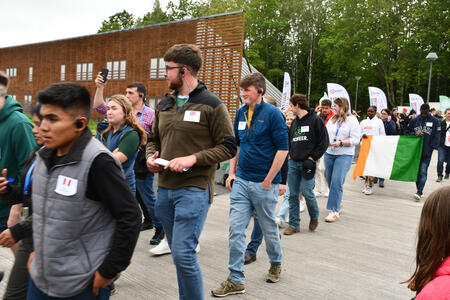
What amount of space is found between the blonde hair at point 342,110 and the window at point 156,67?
25.6 m

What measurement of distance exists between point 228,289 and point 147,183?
2.16 meters

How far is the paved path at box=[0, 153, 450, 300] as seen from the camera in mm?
3896

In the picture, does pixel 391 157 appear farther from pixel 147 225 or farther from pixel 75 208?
pixel 75 208

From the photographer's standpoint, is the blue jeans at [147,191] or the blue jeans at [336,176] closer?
the blue jeans at [147,191]

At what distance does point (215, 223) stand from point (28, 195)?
13.8 feet

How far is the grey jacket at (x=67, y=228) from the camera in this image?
182cm

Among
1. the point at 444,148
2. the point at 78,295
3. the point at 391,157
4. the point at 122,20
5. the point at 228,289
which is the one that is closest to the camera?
the point at 78,295

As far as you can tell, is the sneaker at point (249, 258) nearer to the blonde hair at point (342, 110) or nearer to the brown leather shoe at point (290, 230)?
the brown leather shoe at point (290, 230)

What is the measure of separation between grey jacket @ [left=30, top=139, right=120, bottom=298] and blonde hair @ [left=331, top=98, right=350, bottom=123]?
5770 mm

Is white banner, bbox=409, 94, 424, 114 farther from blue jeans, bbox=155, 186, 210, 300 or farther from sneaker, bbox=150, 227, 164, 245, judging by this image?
blue jeans, bbox=155, 186, 210, 300

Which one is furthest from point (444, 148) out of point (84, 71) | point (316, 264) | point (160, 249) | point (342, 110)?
point (84, 71)

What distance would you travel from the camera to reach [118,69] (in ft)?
114

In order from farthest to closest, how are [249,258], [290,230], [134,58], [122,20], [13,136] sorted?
[122,20] → [134,58] → [290,230] → [249,258] → [13,136]

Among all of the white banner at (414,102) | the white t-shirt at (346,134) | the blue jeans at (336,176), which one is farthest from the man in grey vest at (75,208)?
the white banner at (414,102)
